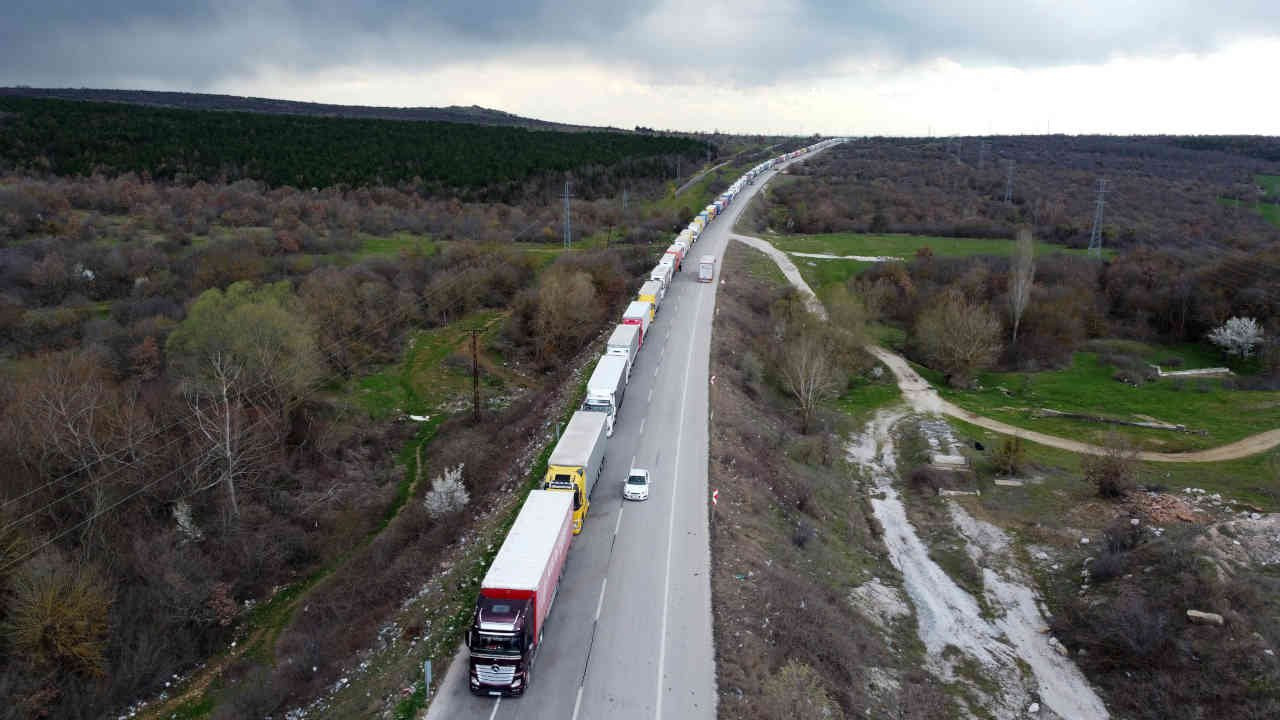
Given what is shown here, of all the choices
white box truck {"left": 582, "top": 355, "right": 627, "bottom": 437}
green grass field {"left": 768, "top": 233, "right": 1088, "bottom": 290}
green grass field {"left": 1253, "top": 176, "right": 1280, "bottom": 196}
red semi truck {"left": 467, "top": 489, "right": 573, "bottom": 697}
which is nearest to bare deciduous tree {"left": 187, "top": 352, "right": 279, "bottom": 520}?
white box truck {"left": 582, "top": 355, "right": 627, "bottom": 437}

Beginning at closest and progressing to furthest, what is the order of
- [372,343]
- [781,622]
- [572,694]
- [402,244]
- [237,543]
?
[572,694]
[781,622]
[237,543]
[372,343]
[402,244]

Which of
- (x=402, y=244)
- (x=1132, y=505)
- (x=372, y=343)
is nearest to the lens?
(x=1132, y=505)

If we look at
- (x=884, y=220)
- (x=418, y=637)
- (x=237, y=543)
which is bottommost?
(x=237, y=543)

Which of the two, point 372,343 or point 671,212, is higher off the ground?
point 671,212

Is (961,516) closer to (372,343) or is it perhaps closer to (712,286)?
(712,286)

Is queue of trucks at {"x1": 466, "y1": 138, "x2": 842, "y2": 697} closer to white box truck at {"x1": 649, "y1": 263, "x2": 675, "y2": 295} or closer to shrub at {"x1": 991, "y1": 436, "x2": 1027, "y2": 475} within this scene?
white box truck at {"x1": 649, "y1": 263, "x2": 675, "y2": 295}

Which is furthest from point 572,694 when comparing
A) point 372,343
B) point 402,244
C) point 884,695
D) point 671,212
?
point 671,212

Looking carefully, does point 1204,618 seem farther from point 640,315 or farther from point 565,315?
point 565,315
